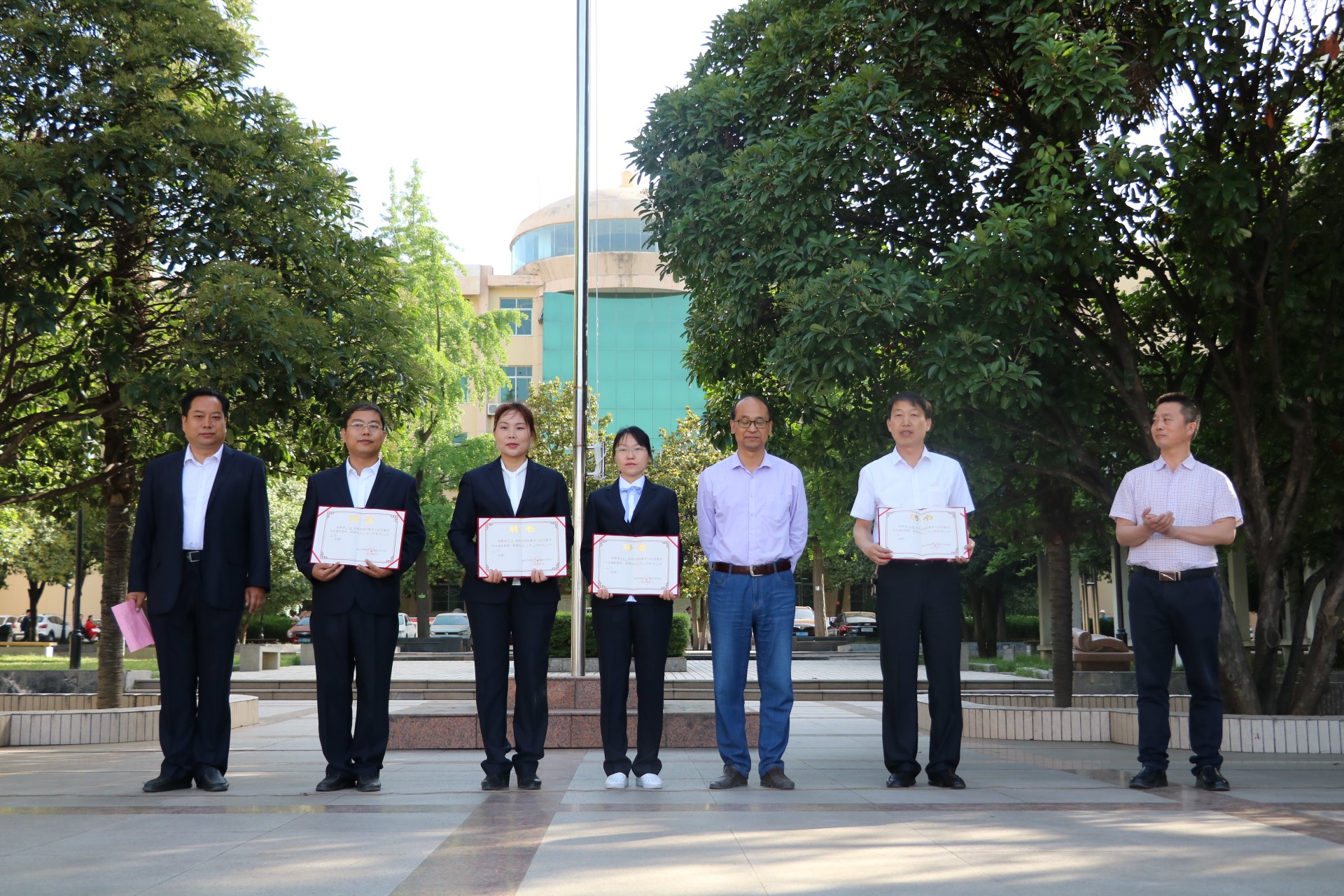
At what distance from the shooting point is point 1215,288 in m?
9.66

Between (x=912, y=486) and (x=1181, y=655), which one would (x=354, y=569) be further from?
(x=1181, y=655)

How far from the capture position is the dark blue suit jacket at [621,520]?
698cm

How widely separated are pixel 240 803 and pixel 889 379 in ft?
22.1

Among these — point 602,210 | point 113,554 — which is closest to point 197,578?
point 113,554

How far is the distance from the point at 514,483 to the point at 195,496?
1.81 m

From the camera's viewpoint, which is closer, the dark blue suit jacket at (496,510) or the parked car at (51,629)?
the dark blue suit jacket at (496,510)

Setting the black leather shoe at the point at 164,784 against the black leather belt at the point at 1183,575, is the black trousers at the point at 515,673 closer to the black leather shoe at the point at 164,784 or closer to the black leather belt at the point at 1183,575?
the black leather shoe at the point at 164,784

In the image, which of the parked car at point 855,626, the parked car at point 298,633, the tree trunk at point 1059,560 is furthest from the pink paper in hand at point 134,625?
the parked car at point 855,626

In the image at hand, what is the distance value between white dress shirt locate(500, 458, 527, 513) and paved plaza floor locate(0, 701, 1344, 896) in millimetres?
1614

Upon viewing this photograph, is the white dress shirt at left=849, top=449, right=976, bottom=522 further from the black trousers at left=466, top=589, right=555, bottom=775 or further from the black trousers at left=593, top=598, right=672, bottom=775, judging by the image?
the black trousers at left=466, top=589, right=555, bottom=775

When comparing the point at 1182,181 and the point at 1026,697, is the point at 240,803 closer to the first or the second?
the point at 1182,181

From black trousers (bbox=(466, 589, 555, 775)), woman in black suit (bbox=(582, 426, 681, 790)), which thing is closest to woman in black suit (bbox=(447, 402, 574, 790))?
black trousers (bbox=(466, 589, 555, 775))

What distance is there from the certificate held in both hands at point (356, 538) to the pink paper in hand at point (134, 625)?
1047 millimetres

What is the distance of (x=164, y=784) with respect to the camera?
677cm
